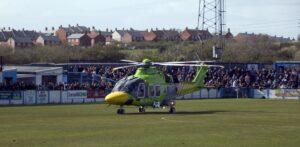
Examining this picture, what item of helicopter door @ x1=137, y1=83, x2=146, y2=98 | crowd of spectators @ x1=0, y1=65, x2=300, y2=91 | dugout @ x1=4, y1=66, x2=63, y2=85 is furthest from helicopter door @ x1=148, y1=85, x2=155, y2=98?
dugout @ x1=4, y1=66, x2=63, y2=85

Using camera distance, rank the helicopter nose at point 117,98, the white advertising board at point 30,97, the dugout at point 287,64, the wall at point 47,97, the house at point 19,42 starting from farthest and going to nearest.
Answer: the house at point 19,42 → the dugout at point 287,64 → the white advertising board at point 30,97 → the wall at point 47,97 → the helicopter nose at point 117,98

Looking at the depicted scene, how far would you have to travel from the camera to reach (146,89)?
51.9 metres

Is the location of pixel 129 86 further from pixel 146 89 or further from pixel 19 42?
pixel 19 42

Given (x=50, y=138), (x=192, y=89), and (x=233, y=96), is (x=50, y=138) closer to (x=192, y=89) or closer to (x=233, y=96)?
(x=192, y=89)

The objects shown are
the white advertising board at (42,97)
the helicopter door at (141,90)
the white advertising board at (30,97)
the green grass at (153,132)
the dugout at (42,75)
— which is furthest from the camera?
the dugout at (42,75)

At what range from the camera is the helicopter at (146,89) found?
50219mm

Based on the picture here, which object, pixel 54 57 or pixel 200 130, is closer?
pixel 200 130

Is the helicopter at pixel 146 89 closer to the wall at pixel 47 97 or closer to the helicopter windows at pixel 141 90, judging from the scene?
the helicopter windows at pixel 141 90

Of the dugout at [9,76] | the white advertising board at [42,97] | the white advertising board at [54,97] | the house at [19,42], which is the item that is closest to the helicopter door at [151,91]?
the white advertising board at [42,97]

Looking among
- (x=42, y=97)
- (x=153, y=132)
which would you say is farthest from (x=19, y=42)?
(x=153, y=132)

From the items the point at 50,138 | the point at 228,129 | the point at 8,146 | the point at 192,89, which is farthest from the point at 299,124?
the point at 192,89

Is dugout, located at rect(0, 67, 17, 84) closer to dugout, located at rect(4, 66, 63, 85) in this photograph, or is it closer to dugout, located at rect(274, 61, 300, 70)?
dugout, located at rect(4, 66, 63, 85)

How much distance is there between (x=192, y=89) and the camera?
193ft

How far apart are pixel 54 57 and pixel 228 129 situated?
327ft
